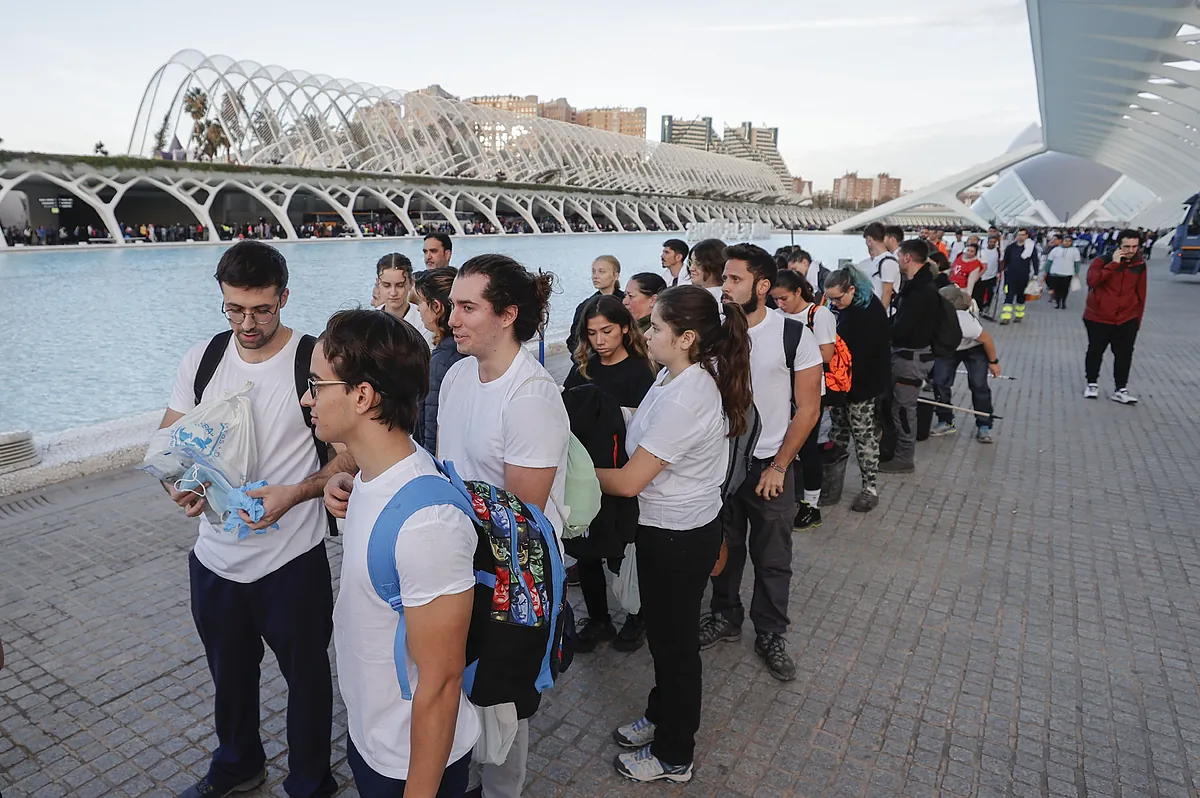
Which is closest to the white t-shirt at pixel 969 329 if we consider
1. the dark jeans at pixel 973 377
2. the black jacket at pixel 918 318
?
the dark jeans at pixel 973 377

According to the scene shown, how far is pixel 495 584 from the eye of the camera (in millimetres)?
1457

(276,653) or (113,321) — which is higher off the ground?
(276,653)

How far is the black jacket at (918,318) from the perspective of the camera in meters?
5.94

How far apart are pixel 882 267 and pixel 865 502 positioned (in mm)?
2951

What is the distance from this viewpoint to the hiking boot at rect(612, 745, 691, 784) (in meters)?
2.54

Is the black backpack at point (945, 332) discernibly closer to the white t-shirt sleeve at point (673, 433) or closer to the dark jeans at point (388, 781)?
the white t-shirt sleeve at point (673, 433)

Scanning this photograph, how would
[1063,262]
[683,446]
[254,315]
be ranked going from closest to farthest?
[254,315], [683,446], [1063,262]

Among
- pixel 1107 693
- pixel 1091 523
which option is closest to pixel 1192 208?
pixel 1091 523

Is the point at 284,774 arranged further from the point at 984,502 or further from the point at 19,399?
the point at 19,399

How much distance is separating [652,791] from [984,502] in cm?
399

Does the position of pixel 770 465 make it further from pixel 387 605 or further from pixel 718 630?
pixel 387 605

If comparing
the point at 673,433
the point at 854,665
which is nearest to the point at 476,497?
the point at 673,433

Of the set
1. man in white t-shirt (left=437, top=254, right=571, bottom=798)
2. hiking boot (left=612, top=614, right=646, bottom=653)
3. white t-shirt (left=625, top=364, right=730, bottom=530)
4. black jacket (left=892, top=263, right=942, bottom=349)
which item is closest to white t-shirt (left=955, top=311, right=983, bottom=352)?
black jacket (left=892, top=263, right=942, bottom=349)

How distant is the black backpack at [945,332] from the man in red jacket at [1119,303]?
269 centimetres
